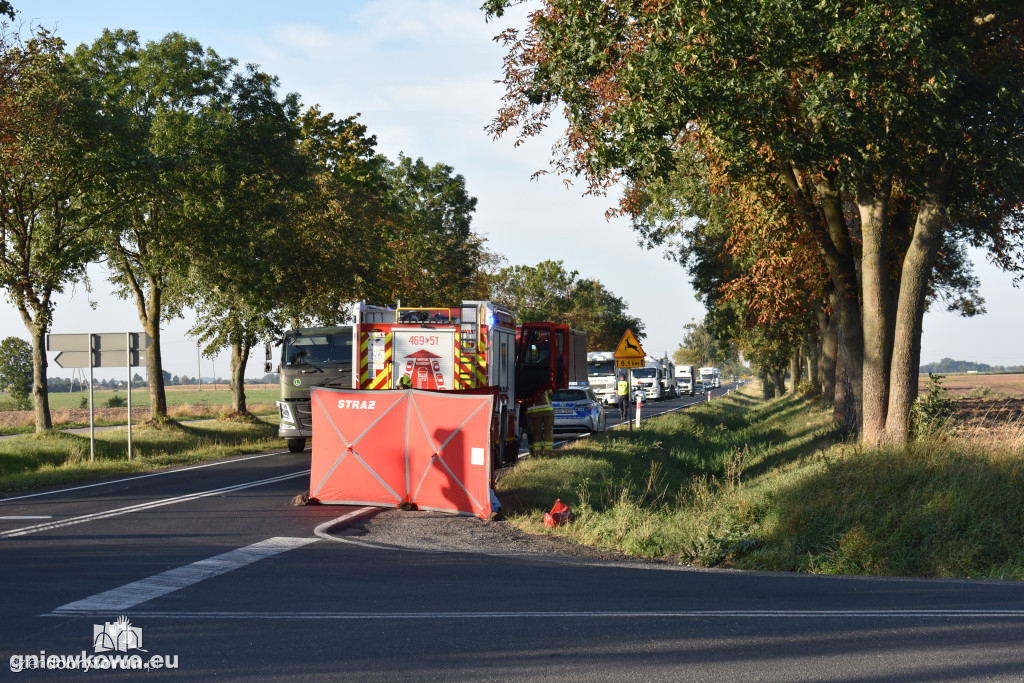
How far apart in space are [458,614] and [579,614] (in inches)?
37.2

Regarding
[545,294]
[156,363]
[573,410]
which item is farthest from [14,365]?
[573,410]

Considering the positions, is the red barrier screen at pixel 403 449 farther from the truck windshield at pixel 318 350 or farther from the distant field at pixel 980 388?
the distant field at pixel 980 388

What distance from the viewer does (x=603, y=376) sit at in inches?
2266

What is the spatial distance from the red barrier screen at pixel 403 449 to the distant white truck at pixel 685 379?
8663cm

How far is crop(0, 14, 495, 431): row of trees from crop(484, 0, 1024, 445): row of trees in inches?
464

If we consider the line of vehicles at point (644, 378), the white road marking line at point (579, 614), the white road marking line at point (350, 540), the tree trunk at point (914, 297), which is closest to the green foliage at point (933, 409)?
the tree trunk at point (914, 297)

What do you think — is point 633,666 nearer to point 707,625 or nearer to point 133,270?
point 707,625

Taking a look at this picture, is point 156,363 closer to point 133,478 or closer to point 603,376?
point 133,478

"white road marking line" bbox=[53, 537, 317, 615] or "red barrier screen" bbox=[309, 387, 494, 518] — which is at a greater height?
"red barrier screen" bbox=[309, 387, 494, 518]

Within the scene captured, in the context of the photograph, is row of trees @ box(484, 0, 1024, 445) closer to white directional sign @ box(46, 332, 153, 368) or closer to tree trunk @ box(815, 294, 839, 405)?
white directional sign @ box(46, 332, 153, 368)

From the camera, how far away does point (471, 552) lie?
35.0ft

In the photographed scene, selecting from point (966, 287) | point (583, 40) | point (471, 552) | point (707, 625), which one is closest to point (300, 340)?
point (583, 40)

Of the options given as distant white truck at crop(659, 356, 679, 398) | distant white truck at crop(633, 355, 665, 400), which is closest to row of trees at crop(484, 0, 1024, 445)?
distant white truck at crop(633, 355, 665, 400)

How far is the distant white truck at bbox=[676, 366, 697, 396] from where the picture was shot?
99.2 metres
